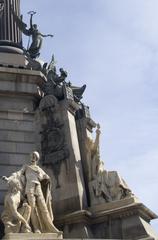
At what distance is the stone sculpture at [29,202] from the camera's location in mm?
18594

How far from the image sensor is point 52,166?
71.0 ft

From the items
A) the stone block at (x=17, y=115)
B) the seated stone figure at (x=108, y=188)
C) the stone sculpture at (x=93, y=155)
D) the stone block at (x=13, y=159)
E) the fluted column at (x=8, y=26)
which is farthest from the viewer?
the fluted column at (x=8, y=26)

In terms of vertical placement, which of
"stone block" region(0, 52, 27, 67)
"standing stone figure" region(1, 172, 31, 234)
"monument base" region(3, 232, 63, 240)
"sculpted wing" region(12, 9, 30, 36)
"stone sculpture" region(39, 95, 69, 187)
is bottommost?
"monument base" region(3, 232, 63, 240)

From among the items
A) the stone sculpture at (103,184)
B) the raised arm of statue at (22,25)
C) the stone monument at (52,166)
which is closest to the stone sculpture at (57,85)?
the stone monument at (52,166)

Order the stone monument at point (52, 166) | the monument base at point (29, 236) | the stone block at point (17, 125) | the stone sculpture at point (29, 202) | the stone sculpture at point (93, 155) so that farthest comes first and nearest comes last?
the stone block at point (17, 125), the stone sculpture at point (93, 155), the stone monument at point (52, 166), the stone sculpture at point (29, 202), the monument base at point (29, 236)

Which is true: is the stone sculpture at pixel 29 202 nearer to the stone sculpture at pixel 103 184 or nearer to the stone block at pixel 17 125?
the stone sculpture at pixel 103 184

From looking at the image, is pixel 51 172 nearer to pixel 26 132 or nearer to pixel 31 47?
pixel 26 132

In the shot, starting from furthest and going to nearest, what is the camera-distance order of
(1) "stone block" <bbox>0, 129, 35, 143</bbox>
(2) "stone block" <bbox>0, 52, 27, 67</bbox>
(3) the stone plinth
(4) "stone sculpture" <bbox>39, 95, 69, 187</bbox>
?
1. (2) "stone block" <bbox>0, 52, 27, 67</bbox>
2. (1) "stone block" <bbox>0, 129, 35, 143</bbox>
3. (4) "stone sculpture" <bbox>39, 95, 69, 187</bbox>
4. (3) the stone plinth

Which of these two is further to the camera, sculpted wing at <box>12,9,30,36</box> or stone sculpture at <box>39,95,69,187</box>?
sculpted wing at <box>12,9,30,36</box>

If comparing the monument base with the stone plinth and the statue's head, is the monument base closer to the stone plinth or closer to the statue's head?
the stone plinth

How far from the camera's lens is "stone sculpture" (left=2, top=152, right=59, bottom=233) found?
1859 centimetres

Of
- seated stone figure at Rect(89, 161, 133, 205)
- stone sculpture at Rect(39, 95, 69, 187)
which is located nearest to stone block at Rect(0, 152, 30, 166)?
stone sculpture at Rect(39, 95, 69, 187)

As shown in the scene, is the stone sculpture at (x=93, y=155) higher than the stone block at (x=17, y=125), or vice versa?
the stone block at (x=17, y=125)

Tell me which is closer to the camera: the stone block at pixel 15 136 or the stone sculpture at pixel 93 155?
the stone sculpture at pixel 93 155
